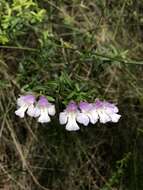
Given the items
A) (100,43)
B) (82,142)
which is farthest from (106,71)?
(82,142)

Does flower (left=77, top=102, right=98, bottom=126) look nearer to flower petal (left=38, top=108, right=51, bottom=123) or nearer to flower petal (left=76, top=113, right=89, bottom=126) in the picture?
flower petal (left=76, top=113, right=89, bottom=126)

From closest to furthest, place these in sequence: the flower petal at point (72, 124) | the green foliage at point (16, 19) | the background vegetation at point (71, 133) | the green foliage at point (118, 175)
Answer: the flower petal at point (72, 124), the green foliage at point (16, 19), the green foliage at point (118, 175), the background vegetation at point (71, 133)

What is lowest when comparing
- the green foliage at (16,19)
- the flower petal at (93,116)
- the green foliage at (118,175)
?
the green foliage at (118,175)

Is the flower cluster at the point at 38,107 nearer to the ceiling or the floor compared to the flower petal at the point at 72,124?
nearer to the ceiling

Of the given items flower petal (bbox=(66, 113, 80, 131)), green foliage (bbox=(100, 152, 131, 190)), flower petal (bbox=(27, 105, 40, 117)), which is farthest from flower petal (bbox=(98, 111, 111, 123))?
green foliage (bbox=(100, 152, 131, 190))

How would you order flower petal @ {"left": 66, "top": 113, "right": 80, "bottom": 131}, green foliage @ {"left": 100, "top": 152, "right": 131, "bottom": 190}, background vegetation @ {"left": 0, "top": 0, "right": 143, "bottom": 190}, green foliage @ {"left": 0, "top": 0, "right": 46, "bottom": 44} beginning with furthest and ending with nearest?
background vegetation @ {"left": 0, "top": 0, "right": 143, "bottom": 190}, green foliage @ {"left": 100, "top": 152, "right": 131, "bottom": 190}, green foliage @ {"left": 0, "top": 0, "right": 46, "bottom": 44}, flower petal @ {"left": 66, "top": 113, "right": 80, "bottom": 131}

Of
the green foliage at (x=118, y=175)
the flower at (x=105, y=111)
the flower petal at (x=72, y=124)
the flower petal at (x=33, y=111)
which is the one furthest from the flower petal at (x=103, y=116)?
the green foliage at (x=118, y=175)

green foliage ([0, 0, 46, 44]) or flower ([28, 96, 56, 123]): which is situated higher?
green foliage ([0, 0, 46, 44])

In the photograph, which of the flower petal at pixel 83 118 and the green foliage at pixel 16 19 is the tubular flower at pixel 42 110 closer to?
the flower petal at pixel 83 118

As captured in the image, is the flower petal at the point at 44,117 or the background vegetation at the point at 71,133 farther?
the background vegetation at the point at 71,133
